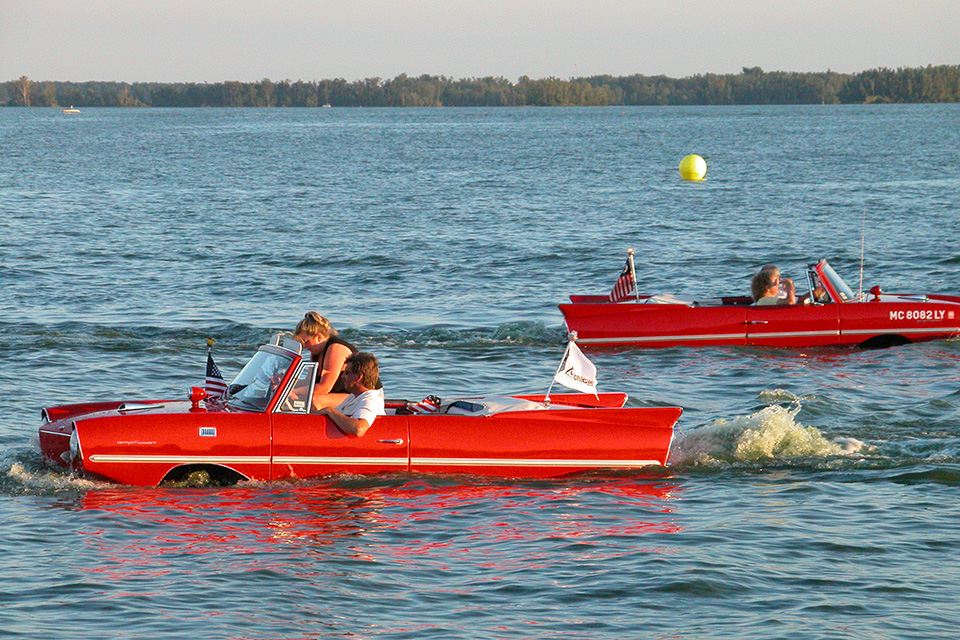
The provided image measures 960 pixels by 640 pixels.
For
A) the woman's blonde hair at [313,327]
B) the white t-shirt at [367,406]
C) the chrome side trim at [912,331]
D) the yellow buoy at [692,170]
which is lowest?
the chrome side trim at [912,331]

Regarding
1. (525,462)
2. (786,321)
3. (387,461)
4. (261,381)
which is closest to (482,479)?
(525,462)

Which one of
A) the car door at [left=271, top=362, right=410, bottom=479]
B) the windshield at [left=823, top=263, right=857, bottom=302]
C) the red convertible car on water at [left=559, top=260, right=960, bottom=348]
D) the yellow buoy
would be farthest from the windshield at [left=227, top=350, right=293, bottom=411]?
the yellow buoy

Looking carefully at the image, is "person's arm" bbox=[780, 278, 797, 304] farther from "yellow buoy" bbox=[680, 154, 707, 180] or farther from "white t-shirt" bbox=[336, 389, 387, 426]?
"yellow buoy" bbox=[680, 154, 707, 180]

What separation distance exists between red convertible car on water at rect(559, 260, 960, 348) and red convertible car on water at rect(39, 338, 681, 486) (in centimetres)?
621

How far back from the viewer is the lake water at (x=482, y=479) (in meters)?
8.26

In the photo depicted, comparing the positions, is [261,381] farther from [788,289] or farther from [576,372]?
[788,289]

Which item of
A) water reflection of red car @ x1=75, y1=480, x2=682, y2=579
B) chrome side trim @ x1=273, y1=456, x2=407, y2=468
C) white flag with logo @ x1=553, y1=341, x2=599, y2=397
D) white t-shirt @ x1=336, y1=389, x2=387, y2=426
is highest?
white flag with logo @ x1=553, y1=341, x2=599, y2=397

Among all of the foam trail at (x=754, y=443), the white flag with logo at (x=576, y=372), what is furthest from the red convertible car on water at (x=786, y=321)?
the white flag with logo at (x=576, y=372)

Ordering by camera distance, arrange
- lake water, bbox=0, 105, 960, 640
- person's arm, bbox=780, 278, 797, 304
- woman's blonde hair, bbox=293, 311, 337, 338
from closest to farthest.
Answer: lake water, bbox=0, 105, 960, 640 < woman's blonde hair, bbox=293, 311, 337, 338 < person's arm, bbox=780, 278, 797, 304

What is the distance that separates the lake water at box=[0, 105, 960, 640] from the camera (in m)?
8.26

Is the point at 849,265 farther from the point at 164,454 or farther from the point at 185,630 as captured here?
the point at 185,630

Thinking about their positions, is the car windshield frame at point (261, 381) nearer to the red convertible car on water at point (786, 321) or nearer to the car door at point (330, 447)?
the car door at point (330, 447)

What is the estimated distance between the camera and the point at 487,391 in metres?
14.8

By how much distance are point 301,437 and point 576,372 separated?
8.17ft
